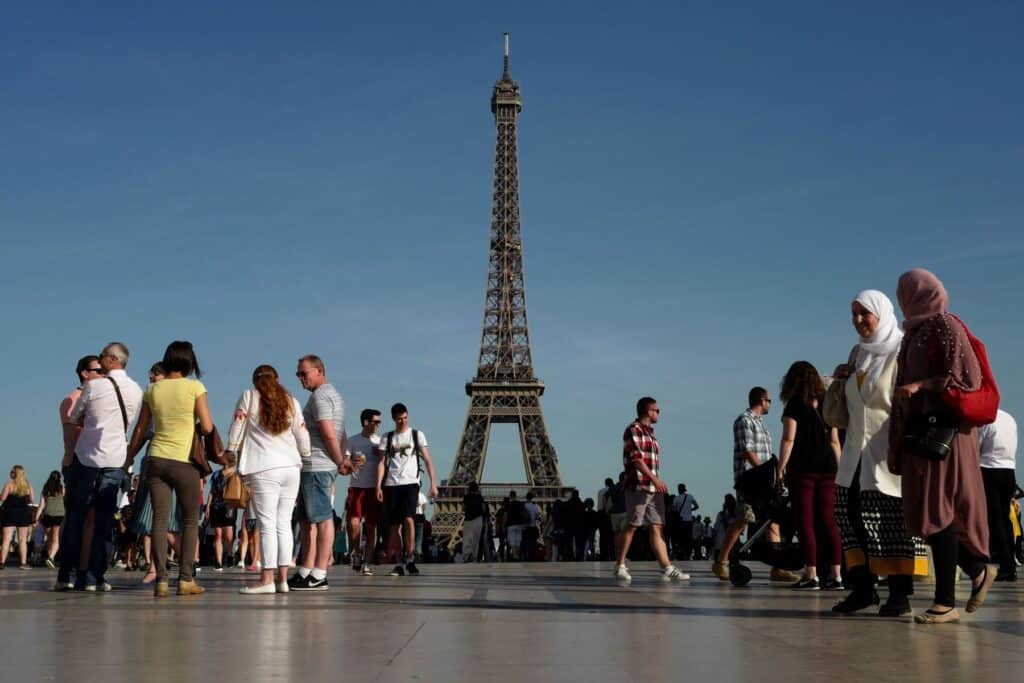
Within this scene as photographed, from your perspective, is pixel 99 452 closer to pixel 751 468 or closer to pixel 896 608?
pixel 751 468

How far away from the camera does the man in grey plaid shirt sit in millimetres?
11609

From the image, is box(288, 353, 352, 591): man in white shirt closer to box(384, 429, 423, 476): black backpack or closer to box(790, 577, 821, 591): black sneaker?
box(384, 429, 423, 476): black backpack

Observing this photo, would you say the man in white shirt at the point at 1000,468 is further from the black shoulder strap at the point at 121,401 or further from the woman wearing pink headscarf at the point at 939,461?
the black shoulder strap at the point at 121,401

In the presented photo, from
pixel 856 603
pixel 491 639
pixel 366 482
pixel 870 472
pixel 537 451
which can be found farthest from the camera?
pixel 537 451

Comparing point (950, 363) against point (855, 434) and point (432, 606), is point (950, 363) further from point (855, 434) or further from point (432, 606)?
point (432, 606)

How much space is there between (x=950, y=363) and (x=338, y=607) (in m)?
4.03

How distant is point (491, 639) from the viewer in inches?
237

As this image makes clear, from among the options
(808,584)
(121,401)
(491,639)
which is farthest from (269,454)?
(808,584)

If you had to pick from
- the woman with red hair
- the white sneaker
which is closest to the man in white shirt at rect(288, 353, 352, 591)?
the woman with red hair

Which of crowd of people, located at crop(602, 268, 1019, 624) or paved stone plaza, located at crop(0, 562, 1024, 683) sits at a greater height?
crowd of people, located at crop(602, 268, 1019, 624)

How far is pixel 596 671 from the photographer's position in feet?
15.6

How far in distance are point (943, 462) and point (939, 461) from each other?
1.8 inches

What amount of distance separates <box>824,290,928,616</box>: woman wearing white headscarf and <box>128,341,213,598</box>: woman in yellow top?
455 cm

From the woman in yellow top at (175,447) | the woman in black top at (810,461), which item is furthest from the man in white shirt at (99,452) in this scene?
the woman in black top at (810,461)
